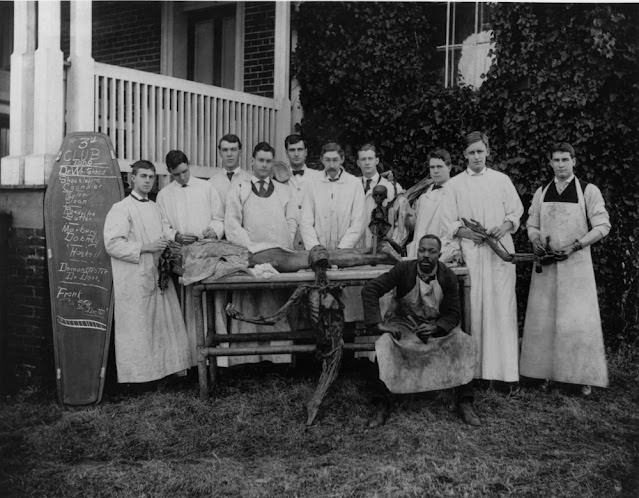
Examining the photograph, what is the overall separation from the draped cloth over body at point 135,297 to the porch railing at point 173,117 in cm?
147

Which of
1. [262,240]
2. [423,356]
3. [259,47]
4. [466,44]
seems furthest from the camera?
[259,47]

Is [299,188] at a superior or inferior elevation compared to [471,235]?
superior

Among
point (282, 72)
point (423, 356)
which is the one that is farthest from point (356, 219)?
point (282, 72)

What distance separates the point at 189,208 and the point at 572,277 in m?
3.37

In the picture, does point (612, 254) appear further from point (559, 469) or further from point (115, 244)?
point (115, 244)

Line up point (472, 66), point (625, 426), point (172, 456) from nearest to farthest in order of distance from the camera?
point (172, 456), point (625, 426), point (472, 66)

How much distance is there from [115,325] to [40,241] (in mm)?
1218

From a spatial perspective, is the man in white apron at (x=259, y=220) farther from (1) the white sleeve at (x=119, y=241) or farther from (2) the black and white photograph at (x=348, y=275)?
(1) the white sleeve at (x=119, y=241)

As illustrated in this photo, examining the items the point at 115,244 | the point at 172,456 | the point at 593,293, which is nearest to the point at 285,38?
the point at 115,244

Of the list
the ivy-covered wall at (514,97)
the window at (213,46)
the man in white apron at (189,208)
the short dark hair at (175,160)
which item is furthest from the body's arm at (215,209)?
the window at (213,46)

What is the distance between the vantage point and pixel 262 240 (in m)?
6.02

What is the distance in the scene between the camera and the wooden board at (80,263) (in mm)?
5812

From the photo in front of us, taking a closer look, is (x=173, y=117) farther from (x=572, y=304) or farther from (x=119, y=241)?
(x=572, y=304)

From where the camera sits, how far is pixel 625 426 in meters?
5.04
